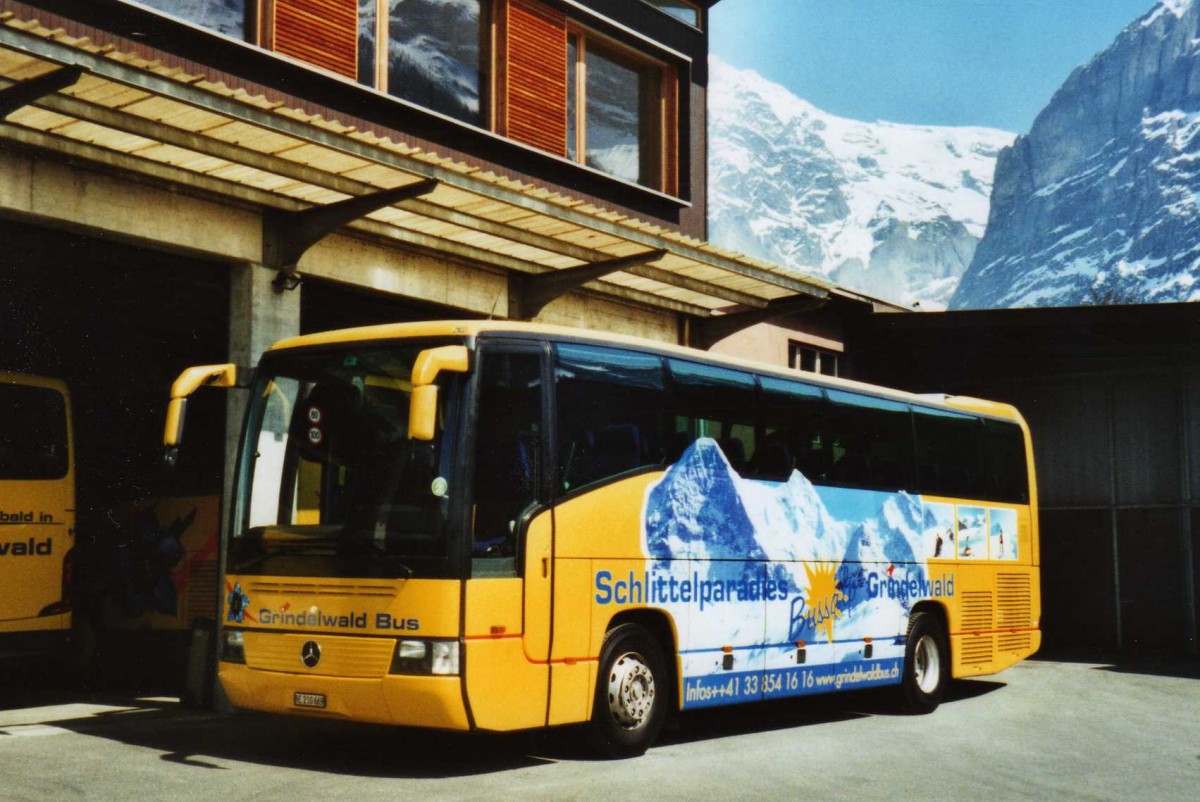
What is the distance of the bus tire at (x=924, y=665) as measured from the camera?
47.4 feet

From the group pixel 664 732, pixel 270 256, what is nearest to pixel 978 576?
pixel 664 732

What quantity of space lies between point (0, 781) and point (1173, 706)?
1173 cm

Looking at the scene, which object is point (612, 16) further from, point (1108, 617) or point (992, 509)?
point (1108, 617)

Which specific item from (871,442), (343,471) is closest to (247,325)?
(343,471)

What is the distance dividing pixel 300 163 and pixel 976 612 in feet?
28.0

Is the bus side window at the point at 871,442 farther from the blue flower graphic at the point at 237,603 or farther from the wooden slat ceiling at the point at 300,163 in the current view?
the blue flower graphic at the point at 237,603

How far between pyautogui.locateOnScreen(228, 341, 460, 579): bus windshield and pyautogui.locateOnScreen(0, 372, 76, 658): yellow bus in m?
4.25

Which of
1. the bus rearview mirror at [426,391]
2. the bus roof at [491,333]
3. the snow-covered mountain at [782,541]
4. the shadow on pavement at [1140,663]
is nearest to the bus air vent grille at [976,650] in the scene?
the snow-covered mountain at [782,541]

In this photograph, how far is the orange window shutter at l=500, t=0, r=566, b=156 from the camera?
18094 millimetres

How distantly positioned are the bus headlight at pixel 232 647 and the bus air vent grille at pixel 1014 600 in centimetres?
916

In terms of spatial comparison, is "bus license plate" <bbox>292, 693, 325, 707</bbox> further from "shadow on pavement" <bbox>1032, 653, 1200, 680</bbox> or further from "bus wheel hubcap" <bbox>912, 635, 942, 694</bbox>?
"shadow on pavement" <bbox>1032, 653, 1200, 680</bbox>

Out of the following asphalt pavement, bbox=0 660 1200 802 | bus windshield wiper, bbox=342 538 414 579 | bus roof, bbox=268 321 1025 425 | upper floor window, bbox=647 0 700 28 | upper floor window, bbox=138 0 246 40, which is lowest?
asphalt pavement, bbox=0 660 1200 802

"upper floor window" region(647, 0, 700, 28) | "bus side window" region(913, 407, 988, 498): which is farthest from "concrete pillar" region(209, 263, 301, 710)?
"upper floor window" region(647, 0, 700, 28)

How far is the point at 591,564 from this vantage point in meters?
10.2
